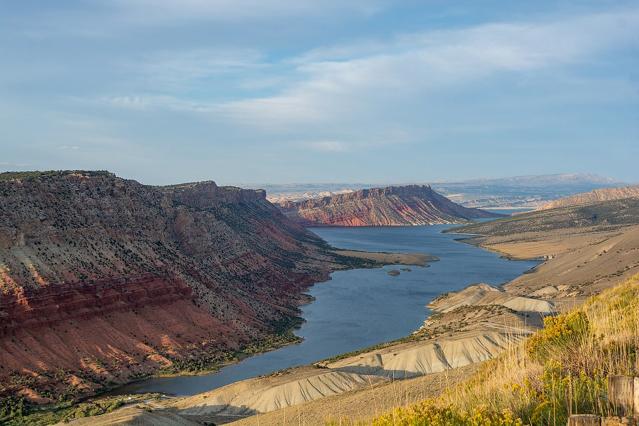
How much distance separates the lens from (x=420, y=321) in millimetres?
85312

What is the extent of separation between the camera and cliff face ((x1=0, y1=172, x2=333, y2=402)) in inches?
2279

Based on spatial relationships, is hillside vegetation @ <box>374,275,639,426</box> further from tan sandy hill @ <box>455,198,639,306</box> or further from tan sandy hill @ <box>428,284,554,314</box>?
tan sandy hill @ <box>428,284,554,314</box>

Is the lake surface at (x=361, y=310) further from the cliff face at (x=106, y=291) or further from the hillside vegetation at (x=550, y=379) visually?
the hillside vegetation at (x=550, y=379)

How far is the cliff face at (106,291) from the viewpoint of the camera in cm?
5788

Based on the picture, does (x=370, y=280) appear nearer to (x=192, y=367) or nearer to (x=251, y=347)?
(x=251, y=347)

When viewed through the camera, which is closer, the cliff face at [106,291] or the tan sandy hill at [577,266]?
the cliff face at [106,291]

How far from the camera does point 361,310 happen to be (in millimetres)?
93438

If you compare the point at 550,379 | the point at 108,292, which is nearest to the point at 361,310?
the point at 108,292

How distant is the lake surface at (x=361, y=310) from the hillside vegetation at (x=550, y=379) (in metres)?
45.3

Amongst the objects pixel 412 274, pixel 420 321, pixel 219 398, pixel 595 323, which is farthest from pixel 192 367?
pixel 412 274

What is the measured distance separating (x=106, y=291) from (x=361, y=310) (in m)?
40.5

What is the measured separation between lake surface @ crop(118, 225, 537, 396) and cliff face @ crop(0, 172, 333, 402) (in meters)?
4.95

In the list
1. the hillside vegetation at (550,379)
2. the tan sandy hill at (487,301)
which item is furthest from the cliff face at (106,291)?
the hillside vegetation at (550,379)

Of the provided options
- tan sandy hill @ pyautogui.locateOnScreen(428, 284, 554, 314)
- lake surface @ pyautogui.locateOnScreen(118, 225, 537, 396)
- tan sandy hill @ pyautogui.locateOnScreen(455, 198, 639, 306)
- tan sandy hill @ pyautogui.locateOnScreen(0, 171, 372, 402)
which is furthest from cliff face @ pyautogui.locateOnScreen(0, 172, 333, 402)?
tan sandy hill @ pyautogui.locateOnScreen(455, 198, 639, 306)
